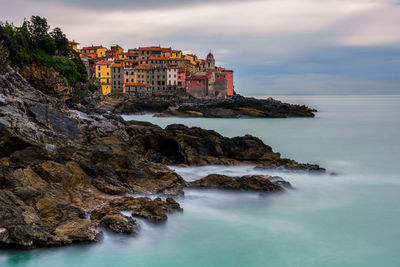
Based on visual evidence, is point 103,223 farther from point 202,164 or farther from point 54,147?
point 202,164

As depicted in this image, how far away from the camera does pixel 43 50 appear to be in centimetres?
4572

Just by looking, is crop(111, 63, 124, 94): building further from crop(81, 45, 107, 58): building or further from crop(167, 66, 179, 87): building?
crop(81, 45, 107, 58): building

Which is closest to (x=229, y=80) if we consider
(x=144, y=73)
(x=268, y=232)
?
(x=144, y=73)

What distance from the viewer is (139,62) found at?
75062 mm

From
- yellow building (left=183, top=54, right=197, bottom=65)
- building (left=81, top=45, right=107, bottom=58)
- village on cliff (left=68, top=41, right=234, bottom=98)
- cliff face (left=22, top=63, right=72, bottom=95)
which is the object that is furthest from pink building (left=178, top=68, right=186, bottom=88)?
cliff face (left=22, top=63, right=72, bottom=95)

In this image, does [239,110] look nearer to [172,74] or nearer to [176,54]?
[172,74]

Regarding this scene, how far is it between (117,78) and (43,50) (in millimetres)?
25013

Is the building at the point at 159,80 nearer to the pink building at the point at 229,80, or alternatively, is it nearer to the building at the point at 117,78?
the building at the point at 117,78

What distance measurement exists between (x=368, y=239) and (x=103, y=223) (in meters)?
6.63

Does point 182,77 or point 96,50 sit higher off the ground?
point 96,50

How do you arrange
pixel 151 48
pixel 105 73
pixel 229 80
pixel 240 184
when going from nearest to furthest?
1. pixel 240 184
2. pixel 105 73
3. pixel 229 80
4. pixel 151 48

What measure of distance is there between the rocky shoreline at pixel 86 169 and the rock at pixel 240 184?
0.11ft

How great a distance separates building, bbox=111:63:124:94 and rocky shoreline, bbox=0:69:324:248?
50.9 meters

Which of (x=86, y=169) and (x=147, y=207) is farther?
(x=86, y=169)
